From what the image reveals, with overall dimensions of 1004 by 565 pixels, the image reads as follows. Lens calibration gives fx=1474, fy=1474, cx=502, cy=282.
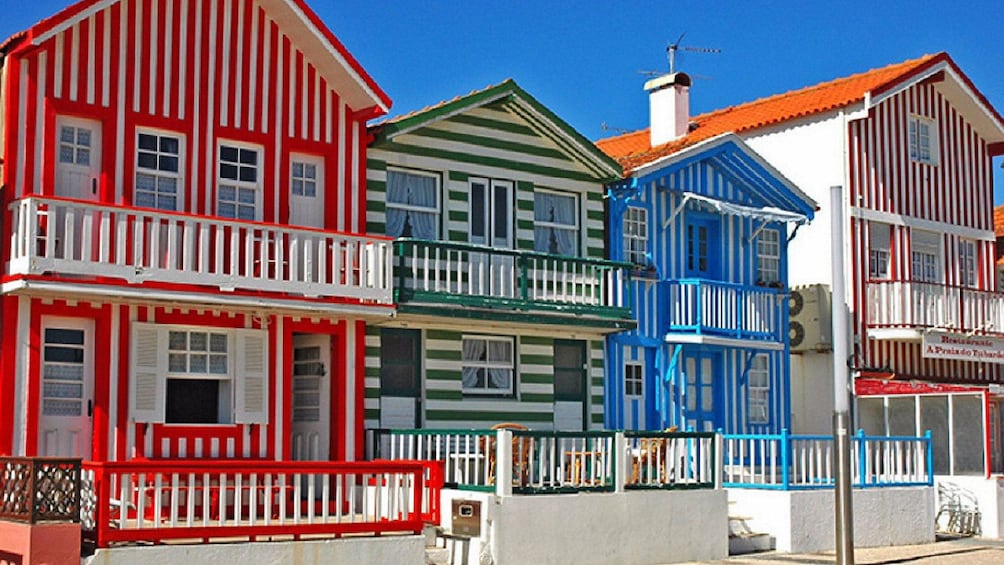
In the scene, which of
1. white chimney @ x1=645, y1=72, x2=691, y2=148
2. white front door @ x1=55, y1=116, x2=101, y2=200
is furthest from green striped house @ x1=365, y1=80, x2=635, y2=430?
white chimney @ x1=645, y1=72, x2=691, y2=148

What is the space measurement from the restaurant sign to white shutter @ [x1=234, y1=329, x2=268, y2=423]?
14.8 metres

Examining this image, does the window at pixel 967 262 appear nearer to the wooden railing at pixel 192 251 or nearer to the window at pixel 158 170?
the wooden railing at pixel 192 251

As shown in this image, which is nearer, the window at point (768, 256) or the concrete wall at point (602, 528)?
the concrete wall at point (602, 528)

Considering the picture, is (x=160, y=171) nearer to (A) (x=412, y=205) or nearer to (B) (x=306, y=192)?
(B) (x=306, y=192)

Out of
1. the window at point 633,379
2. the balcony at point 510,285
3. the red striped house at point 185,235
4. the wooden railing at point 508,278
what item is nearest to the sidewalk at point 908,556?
the window at point 633,379

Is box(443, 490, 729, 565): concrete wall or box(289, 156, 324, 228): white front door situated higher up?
box(289, 156, 324, 228): white front door

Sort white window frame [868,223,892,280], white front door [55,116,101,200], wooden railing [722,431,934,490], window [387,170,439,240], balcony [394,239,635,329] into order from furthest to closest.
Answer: white window frame [868,223,892,280] < wooden railing [722,431,934,490] < window [387,170,439,240] < balcony [394,239,635,329] < white front door [55,116,101,200]

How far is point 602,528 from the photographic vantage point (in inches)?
813

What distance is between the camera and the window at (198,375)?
65.2ft

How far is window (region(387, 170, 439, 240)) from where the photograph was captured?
2316cm

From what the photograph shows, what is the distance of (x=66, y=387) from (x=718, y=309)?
11.9 meters

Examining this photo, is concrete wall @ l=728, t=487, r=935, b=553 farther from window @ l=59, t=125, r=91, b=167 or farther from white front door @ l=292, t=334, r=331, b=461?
window @ l=59, t=125, r=91, b=167

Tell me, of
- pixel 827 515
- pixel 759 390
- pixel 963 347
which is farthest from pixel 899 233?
pixel 827 515

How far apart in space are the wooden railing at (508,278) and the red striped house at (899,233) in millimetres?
4065
